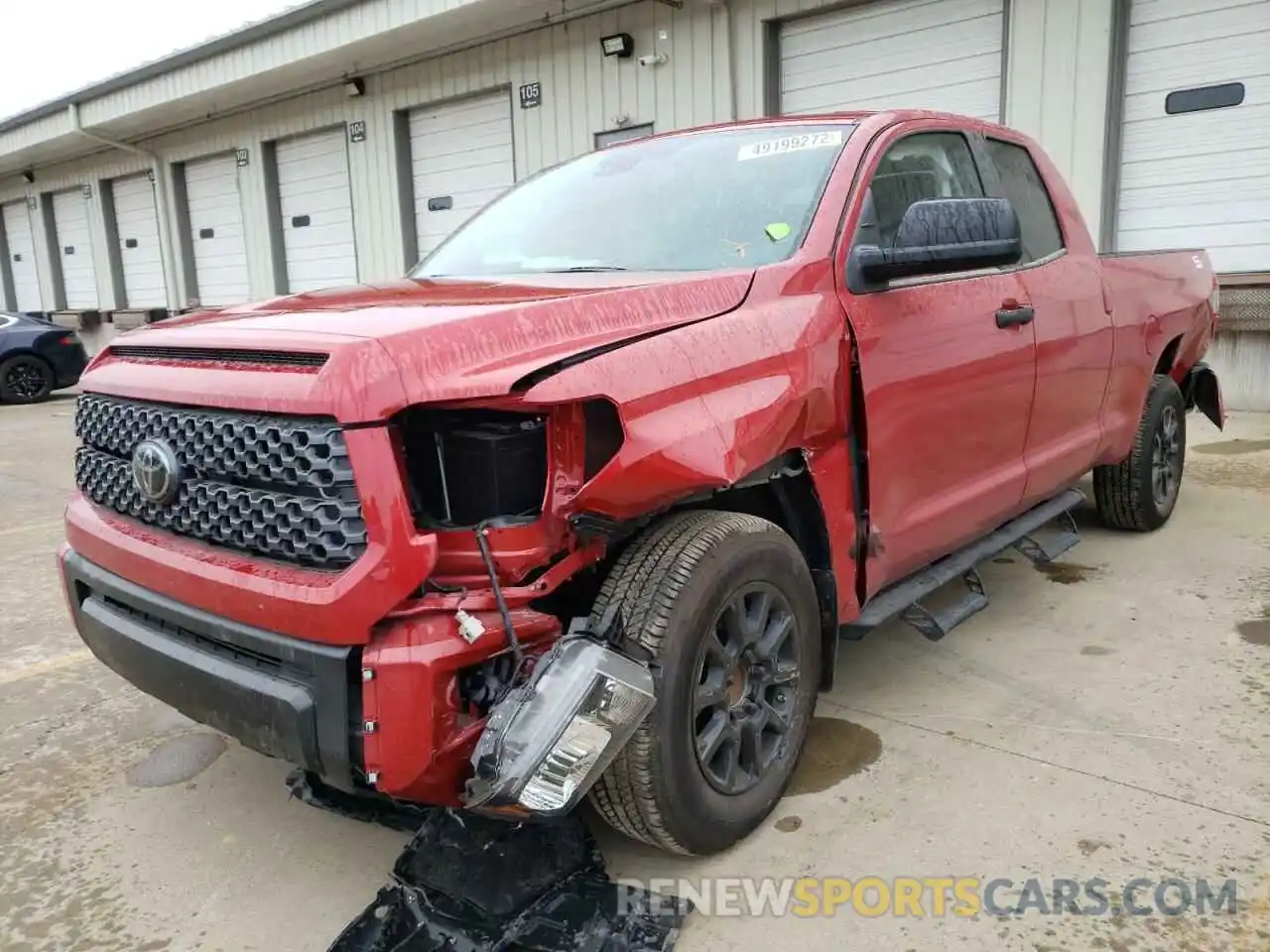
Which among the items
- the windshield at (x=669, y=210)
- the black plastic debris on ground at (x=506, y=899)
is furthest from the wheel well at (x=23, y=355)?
the black plastic debris on ground at (x=506, y=899)

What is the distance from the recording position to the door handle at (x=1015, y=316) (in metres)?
3.41

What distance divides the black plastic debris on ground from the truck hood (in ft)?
3.58

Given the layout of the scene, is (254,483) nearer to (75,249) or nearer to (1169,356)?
(1169,356)

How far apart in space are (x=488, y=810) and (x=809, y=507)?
1212 millimetres

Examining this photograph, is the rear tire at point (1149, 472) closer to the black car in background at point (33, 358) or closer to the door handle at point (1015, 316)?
the door handle at point (1015, 316)

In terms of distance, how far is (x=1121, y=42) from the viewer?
8242 millimetres

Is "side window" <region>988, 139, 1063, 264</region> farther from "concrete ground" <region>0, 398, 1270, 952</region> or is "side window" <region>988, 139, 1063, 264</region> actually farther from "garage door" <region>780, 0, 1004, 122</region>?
"garage door" <region>780, 0, 1004, 122</region>

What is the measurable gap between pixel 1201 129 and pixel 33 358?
14349 mm

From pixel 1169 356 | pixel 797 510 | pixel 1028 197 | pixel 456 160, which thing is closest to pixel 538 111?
pixel 456 160

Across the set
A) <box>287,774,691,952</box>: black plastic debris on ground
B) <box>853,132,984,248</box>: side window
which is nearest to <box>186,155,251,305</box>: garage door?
<box>853,132,984,248</box>: side window

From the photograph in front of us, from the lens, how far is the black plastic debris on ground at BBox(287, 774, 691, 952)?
2146 mm

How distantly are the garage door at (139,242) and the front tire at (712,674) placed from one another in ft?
63.1

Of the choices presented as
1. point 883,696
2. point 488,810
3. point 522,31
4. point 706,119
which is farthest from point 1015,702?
point 522,31

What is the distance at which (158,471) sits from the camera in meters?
2.32
